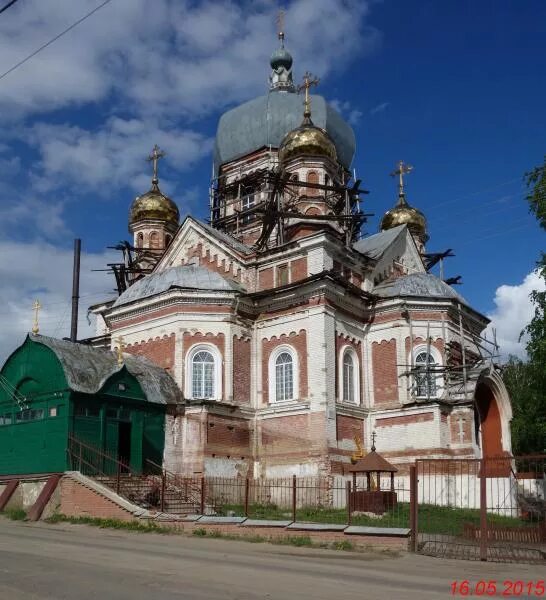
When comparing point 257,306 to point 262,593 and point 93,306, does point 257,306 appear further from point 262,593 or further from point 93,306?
point 262,593

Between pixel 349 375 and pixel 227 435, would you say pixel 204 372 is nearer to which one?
pixel 227 435

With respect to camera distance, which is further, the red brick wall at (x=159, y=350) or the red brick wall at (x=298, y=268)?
the red brick wall at (x=298, y=268)

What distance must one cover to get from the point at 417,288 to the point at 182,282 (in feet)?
26.7

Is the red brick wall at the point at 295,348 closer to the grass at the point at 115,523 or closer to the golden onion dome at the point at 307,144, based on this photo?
the grass at the point at 115,523

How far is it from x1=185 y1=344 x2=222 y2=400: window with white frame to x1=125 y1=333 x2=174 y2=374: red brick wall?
666 mm

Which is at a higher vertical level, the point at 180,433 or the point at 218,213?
the point at 218,213

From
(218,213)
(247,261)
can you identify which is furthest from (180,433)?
(218,213)

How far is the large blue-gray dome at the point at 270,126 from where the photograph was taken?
113 feet

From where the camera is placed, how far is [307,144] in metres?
28.9

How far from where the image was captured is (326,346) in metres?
22.8

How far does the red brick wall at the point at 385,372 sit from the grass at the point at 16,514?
11.6 metres

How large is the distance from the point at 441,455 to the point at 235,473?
635 cm
